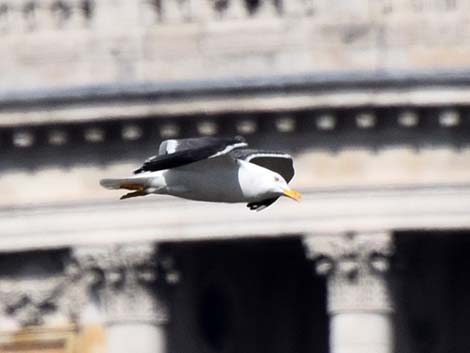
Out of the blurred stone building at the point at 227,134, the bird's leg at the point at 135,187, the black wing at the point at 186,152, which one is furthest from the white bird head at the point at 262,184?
the blurred stone building at the point at 227,134

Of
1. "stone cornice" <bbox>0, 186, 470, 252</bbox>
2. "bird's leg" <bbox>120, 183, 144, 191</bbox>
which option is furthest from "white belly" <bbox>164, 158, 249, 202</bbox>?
"stone cornice" <bbox>0, 186, 470, 252</bbox>

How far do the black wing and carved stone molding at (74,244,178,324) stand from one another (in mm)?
18421

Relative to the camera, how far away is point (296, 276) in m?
61.8

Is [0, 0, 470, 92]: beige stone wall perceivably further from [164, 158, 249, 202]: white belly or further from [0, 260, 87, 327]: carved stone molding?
[164, 158, 249, 202]: white belly

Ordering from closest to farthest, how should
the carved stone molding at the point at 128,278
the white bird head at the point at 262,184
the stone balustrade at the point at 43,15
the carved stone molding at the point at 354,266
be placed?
the white bird head at the point at 262,184
the carved stone molding at the point at 354,266
the carved stone molding at the point at 128,278
the stone balustrade at the point at 43,15

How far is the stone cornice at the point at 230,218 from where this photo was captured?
56.7 metres

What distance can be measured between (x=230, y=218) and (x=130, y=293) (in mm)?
2027

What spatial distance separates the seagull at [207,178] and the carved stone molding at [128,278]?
1868 centimetres

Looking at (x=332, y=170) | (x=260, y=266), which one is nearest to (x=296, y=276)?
(x=260, y=266)

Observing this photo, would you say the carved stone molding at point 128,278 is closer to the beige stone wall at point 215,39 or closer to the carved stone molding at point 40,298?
the carved stone molding at point 40,298

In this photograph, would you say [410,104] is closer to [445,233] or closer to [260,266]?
[445,233]

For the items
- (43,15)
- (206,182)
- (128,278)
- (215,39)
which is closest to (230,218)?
(128,278)

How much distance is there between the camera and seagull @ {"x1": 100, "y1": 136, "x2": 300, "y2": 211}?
1507 inches

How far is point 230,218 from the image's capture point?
57688 mm
